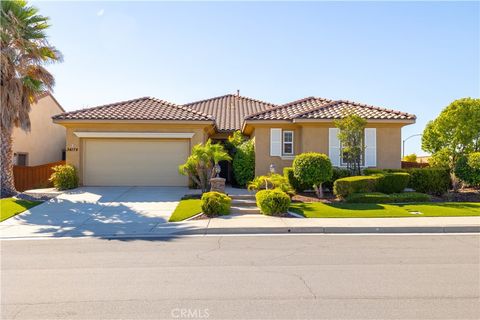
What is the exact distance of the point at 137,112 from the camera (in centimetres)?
1850

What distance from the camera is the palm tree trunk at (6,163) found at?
15073 millimetres

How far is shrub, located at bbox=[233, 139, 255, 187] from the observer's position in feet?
58.3

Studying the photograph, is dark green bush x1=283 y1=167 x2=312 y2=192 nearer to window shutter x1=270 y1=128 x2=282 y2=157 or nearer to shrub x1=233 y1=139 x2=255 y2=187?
window shutter x1=270 y1=128 x2=282 y2=157

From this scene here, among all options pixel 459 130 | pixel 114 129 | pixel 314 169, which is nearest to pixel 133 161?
pixel 114 129

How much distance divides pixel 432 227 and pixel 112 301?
847 cm

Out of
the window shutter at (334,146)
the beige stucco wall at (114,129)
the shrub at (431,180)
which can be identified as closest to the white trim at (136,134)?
the beige stucco wall at (114,129)

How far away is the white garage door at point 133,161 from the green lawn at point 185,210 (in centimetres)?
471

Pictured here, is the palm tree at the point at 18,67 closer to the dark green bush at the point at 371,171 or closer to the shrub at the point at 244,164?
the shrub at the point at 244,164

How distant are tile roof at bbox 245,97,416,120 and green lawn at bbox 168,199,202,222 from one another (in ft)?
18.7

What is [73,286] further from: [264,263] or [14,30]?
[14,30]

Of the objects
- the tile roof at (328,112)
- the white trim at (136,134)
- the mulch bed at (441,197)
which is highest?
the tile roof at (328,112)

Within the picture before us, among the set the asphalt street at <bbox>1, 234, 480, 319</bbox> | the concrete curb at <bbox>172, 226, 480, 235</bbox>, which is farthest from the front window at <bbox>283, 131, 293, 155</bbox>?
the asphalt street at <bbox>1, 234, 480, 319</bbox>

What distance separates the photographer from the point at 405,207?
498 inches

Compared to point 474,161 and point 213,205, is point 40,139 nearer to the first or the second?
point 213,205
